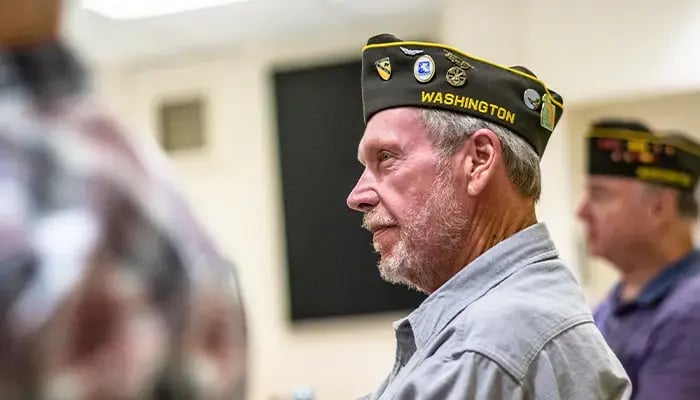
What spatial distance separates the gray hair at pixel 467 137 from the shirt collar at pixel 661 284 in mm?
980

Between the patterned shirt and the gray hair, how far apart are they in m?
0.77

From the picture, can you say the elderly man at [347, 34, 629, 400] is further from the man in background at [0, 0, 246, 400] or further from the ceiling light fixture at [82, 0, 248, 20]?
the ceiling light fixture at [82, 0, 248, 20]

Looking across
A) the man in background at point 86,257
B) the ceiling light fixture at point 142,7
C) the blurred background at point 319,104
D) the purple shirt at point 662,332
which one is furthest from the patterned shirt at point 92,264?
the ceiling light fixture at point 142,7

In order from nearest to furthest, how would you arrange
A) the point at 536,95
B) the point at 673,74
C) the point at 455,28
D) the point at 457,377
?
the point at 457,377 → the point at 536,95 → the point at 673,74 → the point at 455,28

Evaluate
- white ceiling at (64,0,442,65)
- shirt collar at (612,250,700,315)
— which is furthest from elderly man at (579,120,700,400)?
white ceiling at (64,0,442,65)

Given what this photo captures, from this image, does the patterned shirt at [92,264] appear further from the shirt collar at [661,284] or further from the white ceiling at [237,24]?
the white ceiling at [237,24]

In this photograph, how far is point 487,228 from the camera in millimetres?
1175

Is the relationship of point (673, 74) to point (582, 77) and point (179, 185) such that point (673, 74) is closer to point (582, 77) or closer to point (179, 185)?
point (582, 77)

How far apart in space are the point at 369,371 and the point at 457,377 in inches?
115

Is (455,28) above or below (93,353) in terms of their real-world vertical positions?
above

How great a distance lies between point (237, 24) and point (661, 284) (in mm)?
2213

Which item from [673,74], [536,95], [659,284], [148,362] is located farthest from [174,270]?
[673,74]

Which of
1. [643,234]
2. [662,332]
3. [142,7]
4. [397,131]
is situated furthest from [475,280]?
[142,7]

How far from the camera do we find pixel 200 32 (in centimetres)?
382
